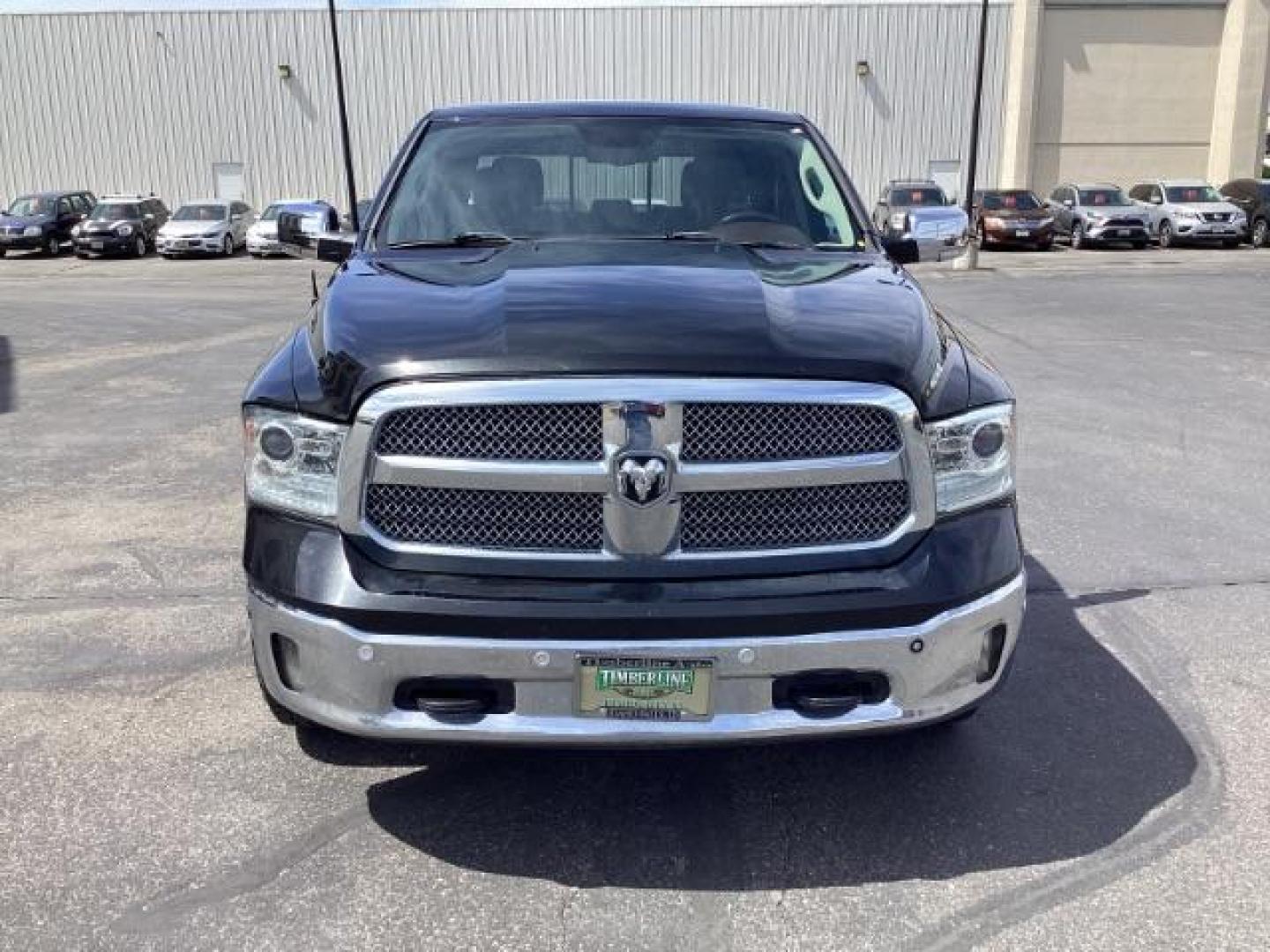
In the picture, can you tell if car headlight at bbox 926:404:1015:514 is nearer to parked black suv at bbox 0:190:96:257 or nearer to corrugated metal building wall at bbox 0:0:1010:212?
parked black suv at bbox 0:190:96:257

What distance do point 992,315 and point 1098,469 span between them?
27.2ft

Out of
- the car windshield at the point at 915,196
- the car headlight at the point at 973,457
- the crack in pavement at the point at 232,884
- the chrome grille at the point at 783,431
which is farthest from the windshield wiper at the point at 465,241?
the car windshield at the point at 915,196

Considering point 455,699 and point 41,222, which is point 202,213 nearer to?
point 41,222

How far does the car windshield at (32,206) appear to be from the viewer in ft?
97.9

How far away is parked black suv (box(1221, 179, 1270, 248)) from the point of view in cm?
2825

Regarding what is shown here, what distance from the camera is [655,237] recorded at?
13.1 ft

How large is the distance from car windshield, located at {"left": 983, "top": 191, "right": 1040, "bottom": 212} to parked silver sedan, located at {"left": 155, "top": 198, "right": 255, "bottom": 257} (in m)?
19.5

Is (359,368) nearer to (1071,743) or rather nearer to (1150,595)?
(1071,743)

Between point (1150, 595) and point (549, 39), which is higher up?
point (549, 39)

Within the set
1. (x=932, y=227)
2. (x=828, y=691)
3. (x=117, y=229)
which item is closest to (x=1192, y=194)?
(x=117, y=229)

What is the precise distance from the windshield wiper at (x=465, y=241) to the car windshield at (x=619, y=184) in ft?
0.07

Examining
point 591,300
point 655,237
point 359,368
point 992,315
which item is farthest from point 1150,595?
point 992,315

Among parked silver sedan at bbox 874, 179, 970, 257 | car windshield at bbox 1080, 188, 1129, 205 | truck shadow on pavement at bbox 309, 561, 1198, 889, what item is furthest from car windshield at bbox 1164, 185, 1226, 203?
truck shadow on pavement at bbox 309, 561, 1198, 889

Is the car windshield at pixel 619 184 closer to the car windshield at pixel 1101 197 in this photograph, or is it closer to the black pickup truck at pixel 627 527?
the black pickup truck at pixel 627 527
